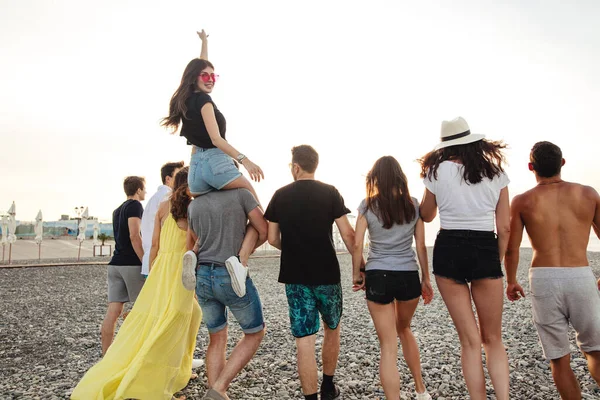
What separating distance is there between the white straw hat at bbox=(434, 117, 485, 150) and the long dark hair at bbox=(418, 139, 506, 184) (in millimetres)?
53

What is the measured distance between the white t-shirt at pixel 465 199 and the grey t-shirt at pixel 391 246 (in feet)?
1.19

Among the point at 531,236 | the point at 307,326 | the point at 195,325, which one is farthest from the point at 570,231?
the point at 195,325

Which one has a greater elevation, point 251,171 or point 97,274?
point 251,171

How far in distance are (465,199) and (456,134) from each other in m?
0.57

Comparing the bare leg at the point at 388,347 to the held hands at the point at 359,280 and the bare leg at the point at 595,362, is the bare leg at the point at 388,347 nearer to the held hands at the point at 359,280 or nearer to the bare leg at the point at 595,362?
the held hands at the point at 359,280

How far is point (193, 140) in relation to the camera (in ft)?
12.9

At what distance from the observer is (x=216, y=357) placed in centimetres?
378

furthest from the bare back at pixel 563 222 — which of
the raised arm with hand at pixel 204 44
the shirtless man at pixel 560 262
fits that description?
the raised arm with hand at pixel 204 44

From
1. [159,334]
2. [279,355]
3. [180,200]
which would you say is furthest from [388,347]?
[279,355]

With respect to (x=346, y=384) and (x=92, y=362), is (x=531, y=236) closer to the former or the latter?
(x=346, y=384)

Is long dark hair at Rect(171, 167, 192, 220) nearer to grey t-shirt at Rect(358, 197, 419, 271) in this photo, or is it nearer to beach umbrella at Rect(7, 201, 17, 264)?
grey t-shirt at Rect(358, 197, 419, 271)

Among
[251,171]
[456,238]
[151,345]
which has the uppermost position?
[251,171]

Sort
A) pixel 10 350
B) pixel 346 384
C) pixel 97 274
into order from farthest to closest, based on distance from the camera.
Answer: pixel 97 274, pixel 10 350, pixel 346 384

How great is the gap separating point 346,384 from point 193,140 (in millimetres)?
3002
